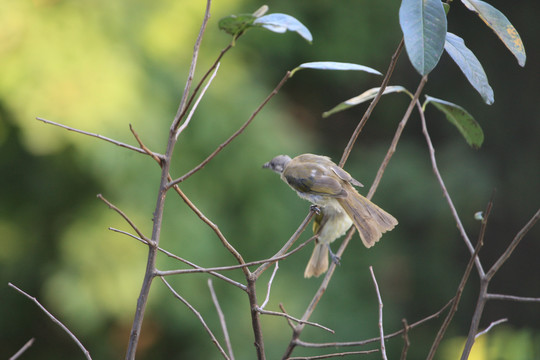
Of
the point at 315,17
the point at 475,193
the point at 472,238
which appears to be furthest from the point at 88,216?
the point at 472,238

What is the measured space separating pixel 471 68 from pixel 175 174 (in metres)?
2.89

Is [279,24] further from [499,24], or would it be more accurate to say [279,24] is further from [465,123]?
[465,123]

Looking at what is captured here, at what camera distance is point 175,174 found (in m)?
3.87

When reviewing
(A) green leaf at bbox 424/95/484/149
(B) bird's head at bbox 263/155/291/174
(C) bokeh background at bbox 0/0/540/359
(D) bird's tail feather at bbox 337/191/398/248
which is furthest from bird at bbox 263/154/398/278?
(C) bokeh background at bbox 0/0/540/359

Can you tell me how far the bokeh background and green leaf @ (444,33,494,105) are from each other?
1.15m

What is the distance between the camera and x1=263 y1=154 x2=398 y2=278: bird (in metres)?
1.88

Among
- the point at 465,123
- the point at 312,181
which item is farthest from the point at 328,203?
the point at 465,123

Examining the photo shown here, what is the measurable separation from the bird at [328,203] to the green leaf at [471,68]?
72cm

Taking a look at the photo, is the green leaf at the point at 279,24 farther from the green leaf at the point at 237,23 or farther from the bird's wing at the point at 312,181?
the bird's wing at the point at 312,181

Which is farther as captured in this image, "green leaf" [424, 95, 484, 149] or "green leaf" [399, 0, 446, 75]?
"green leaf" [424, 95, 484, 149]

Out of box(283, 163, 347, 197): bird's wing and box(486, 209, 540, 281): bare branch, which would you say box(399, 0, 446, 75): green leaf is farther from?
box(283, 163, 347, 197): bird's wing

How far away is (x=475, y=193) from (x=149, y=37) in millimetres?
3033

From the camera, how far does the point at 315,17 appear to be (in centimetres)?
544

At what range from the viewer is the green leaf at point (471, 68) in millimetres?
1127
